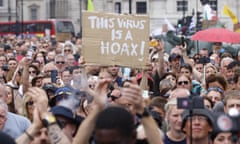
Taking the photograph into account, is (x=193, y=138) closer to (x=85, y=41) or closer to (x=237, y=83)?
(x=85, y=41)

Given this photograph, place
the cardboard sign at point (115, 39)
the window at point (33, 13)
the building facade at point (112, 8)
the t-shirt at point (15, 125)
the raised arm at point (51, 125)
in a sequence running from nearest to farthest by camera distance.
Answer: the raised arm at point (51, 125), the t-shirt at point (15, 125), the cardboard sign at point (115, 39), the building facade at point (112, 8), the window at point (33, 13)

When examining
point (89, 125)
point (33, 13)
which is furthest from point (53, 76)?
point (33, 13)

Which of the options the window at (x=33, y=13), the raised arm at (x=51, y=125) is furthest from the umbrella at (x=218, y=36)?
the window at (x=33, y=13)

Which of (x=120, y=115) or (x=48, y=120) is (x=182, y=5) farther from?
(x=120, y=115)

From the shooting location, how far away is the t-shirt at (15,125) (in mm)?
8828

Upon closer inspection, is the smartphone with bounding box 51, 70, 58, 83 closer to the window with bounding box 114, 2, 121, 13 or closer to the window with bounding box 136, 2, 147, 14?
the window with bounding box 114, 2, 121, 13

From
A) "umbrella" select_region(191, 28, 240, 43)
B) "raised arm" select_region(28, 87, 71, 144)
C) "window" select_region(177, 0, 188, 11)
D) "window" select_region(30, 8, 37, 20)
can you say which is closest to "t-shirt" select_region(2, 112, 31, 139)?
"raised arm" select_region(28, 87, 71, 144)

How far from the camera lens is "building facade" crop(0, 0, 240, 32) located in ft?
214

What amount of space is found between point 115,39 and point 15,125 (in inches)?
65.5

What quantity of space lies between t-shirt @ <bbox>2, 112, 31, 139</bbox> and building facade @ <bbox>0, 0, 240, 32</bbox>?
53260mm

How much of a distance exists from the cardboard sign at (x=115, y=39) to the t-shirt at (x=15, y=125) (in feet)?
3.57

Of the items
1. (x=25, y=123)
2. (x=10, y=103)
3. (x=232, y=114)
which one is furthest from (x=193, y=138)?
(x=10, y=103)

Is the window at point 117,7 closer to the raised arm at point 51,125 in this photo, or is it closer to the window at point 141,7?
the window at point 141,7

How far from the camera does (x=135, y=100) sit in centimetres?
679
